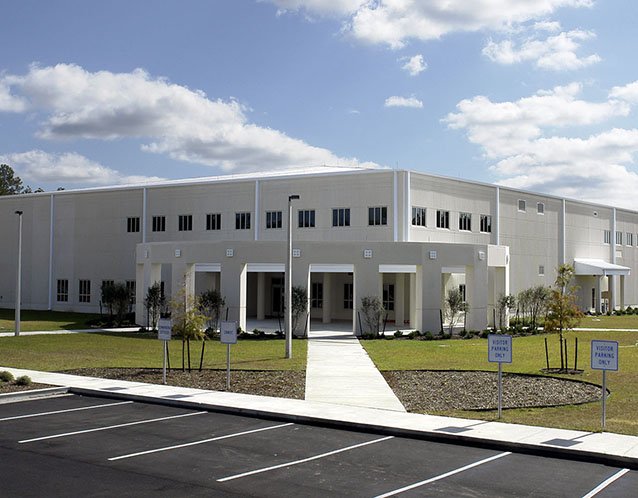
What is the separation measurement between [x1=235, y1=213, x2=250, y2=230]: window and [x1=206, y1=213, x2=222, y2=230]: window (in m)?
1.38

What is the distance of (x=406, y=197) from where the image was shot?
42.2 m

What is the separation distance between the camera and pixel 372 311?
34.8 metres

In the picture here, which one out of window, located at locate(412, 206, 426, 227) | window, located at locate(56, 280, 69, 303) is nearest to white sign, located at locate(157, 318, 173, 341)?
window, located at locate(412, 206, 426, 227)

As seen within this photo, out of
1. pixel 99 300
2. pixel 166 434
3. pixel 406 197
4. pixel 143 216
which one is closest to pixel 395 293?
pixel 406 197

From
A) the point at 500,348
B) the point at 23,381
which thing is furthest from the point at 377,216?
the point at 500,348

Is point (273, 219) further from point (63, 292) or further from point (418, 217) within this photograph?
point (63, 292)

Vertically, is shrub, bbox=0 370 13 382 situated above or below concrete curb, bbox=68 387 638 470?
above

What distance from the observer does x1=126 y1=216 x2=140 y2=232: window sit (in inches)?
2064

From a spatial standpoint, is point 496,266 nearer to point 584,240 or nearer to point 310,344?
point 310,344

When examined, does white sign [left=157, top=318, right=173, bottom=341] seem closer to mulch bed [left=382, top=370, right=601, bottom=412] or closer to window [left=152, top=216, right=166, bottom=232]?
mulch bed [left=382, top=370, right=601, bottom=412]

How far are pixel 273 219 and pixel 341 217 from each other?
4814 mm

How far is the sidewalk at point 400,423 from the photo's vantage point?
1122 cm

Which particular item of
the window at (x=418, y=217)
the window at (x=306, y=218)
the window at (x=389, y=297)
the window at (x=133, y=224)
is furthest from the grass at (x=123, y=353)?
the window at (x=133, y=224)

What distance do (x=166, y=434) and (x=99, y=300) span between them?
42938mm
